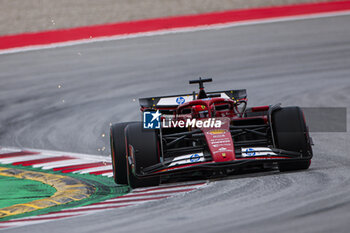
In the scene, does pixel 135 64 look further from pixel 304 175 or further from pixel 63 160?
pixel 304 175

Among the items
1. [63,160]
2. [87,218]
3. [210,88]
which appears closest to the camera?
[87,218]

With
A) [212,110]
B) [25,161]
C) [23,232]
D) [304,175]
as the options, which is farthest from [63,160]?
[23,232]

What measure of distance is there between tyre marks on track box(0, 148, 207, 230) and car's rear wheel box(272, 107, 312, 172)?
3.71 feet

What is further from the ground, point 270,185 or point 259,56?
point 259,56

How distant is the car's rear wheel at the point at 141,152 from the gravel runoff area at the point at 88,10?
1520cm

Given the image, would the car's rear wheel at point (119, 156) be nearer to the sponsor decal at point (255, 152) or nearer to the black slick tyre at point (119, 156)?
the black slick tyre at point (119, 156)

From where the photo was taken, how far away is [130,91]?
17.9 meters

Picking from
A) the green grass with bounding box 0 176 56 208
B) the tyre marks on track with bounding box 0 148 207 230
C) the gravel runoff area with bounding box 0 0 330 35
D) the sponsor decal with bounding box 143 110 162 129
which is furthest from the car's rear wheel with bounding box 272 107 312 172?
the gravel runoff area with bounding box 0 0 330 35

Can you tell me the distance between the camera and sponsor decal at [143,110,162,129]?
9219 mm

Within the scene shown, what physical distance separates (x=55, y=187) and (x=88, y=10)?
51.1 feet

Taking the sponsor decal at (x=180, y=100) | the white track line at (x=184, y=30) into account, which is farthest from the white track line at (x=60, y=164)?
the white track line at (x=184, y=30)

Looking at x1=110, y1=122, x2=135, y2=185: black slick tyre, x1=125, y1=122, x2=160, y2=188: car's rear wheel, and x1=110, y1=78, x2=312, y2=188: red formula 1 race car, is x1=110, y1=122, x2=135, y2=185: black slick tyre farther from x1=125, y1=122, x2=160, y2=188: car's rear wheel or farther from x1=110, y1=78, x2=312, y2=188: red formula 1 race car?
x1=125, y1=122, x2=160, y2=188: car's rear wheel

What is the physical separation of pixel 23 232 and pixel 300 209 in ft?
8.08

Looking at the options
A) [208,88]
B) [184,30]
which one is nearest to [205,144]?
[208,88]
